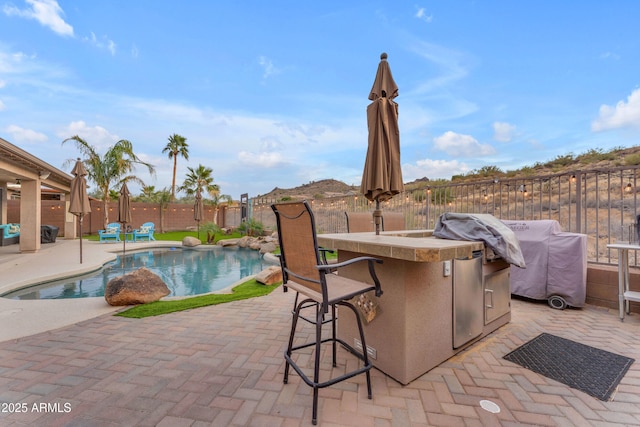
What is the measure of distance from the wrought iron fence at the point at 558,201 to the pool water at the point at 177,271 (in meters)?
4.73

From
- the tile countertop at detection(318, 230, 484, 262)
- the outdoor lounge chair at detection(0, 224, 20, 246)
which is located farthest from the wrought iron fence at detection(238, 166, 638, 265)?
the outdoor lounge chair at detection(0, 224, 20, 246)

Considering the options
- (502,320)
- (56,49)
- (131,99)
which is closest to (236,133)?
(131,99)

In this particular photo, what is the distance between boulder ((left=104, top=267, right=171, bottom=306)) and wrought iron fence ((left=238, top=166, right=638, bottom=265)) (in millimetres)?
5023

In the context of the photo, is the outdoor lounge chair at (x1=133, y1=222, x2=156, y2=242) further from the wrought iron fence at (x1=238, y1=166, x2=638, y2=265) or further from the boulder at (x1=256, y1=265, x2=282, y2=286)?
the wrought iron fence at (x1=238, y1=166, x2=638, y2=265)

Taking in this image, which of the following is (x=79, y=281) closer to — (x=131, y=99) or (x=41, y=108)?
Answer: (x=131, y=99)

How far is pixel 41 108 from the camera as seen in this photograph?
38.2 ft

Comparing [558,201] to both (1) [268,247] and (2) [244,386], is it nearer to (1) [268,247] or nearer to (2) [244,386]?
(2) [244,386]

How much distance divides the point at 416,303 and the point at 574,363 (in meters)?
1.52

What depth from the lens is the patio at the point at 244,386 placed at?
1535 millimetres

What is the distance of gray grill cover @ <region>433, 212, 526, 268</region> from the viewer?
7.41 ft

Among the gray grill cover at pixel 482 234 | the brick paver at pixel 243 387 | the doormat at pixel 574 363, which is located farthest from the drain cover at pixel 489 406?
the gray grill cover at pixel 482 234

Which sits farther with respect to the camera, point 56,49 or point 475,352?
point 56,49

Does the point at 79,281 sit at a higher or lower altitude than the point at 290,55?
lower

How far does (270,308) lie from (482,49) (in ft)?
31.5
